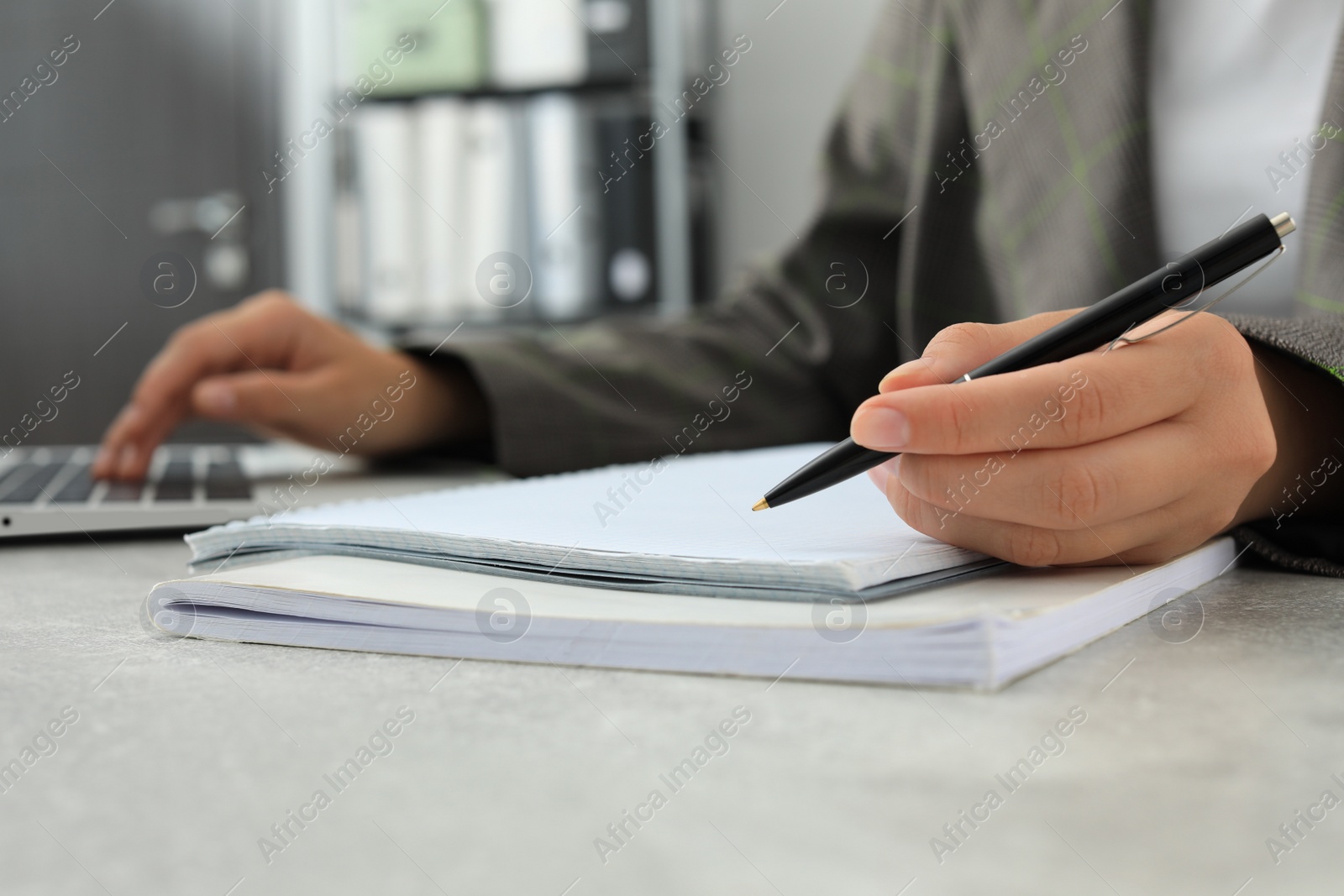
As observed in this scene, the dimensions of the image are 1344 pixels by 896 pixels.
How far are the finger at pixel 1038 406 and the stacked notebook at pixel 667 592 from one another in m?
0.04

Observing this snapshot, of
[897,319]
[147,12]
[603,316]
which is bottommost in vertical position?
[603,316]

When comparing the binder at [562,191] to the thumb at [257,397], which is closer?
the thumb at [257,397]

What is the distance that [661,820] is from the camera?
0.18m

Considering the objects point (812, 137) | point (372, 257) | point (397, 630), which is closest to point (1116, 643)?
point (397, 630)

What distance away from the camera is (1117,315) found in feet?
1.04

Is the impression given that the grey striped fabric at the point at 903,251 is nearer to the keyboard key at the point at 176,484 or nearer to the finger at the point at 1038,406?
the keyboard key at the point at 176,484

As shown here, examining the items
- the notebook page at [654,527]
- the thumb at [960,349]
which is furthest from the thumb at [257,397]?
the thumb at [960,349]

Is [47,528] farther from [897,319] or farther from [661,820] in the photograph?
[897,319]

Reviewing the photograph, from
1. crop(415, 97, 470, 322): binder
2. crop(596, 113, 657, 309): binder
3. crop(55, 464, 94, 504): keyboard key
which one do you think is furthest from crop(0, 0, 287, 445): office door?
crop(55, 464, 94, 504): keyboard key

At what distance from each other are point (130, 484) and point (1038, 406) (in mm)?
575

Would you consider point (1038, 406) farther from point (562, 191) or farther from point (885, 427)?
point (562, 191)

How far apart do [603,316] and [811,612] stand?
1872 millimetres

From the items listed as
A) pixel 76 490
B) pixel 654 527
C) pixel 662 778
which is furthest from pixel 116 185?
pixel 662 778

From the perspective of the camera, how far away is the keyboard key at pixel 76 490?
0.57 metres
